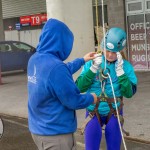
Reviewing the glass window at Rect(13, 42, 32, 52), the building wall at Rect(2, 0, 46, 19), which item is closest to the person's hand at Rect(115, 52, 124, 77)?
the glass window at Rect(13, 42, 32, 52)

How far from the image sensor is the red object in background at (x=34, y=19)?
21594 mm

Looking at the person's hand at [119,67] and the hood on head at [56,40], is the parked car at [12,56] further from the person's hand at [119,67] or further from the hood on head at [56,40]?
the hood on head at [56,40]

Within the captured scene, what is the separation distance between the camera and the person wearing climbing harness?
418 cm

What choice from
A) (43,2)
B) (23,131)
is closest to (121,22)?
(43,2)

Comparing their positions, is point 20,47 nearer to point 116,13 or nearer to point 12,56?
point 12,56

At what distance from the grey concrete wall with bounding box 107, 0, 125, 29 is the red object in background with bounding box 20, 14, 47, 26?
19.4 ft

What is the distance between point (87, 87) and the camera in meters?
4.25

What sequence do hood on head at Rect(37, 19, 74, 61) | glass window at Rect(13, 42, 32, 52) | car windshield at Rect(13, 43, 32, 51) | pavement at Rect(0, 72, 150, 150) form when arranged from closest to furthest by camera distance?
hood on head at Rect(37, 19, 74, 61)
pavement at Rect(0, 72, 150, 150)
glass window at Rect(13, 42, 32, 52)
car windshield at Rect(13, 43, 32, 51)

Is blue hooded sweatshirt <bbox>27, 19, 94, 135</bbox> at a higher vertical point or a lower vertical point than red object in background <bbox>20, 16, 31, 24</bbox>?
lower

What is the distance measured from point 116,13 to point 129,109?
25.2 feet

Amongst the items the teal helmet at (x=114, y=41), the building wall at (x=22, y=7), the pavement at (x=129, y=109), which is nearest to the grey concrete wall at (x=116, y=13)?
the pavement at (x=129, y=109)

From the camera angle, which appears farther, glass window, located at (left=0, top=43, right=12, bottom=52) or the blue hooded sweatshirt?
glass window, located at (left=0, top=43, right=12, bottom=52)

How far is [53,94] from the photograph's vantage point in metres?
3.29

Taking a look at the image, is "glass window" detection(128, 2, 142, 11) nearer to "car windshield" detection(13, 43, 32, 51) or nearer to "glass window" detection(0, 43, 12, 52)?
"car windshield" detection(13, 43, 32, 51)
